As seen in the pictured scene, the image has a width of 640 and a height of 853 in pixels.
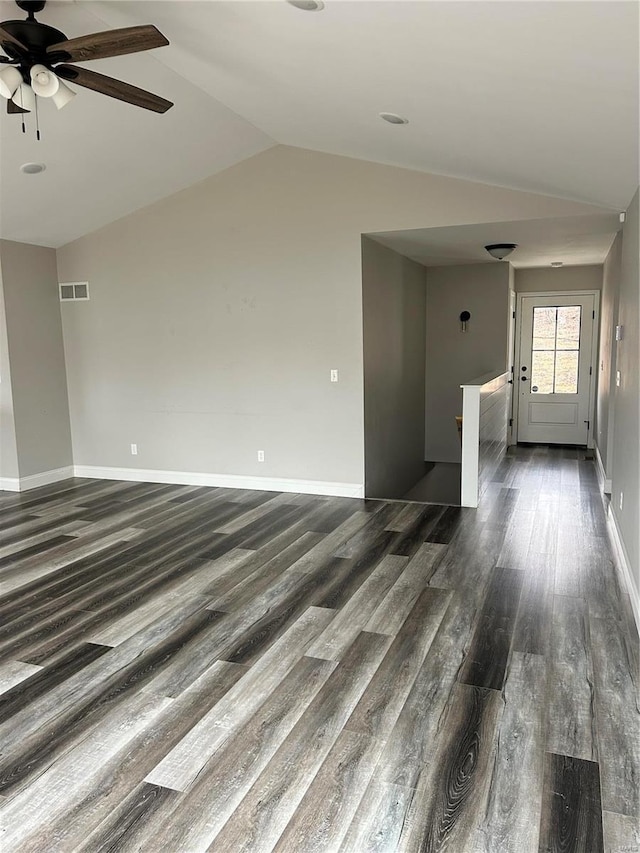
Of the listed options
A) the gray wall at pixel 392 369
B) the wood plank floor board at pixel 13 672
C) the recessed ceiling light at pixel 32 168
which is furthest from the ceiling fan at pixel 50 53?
the gray wall at pixel 392 369

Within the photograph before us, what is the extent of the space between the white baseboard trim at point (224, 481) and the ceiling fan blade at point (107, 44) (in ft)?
13.2

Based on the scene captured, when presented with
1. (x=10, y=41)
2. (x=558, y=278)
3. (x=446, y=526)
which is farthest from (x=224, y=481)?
(x=558, y=278)

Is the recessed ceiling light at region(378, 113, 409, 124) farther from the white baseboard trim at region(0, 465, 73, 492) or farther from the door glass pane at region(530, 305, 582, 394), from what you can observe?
the door glass pane at region(530, 305, 582, 394)

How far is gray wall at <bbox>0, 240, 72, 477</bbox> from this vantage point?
6.18 meters

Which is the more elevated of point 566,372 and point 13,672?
point 566,372

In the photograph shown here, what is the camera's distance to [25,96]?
282 cm

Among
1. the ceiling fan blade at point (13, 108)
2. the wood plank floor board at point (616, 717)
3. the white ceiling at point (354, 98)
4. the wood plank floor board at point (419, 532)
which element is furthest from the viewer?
the wood plank floor board at point (419, 532)

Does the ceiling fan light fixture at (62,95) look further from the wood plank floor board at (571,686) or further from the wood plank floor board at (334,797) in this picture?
the wood plank floor board at (571,686)

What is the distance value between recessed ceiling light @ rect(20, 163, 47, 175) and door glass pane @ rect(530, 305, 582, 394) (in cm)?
641

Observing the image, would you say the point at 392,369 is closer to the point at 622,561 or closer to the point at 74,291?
the point at 622,561

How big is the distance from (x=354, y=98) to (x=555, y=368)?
595cm

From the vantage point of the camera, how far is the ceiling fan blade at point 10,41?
245 centimetres

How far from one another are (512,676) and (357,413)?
3285 millimetres

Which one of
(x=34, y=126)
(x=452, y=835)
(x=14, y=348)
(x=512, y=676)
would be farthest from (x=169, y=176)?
(x=452, y=835)
